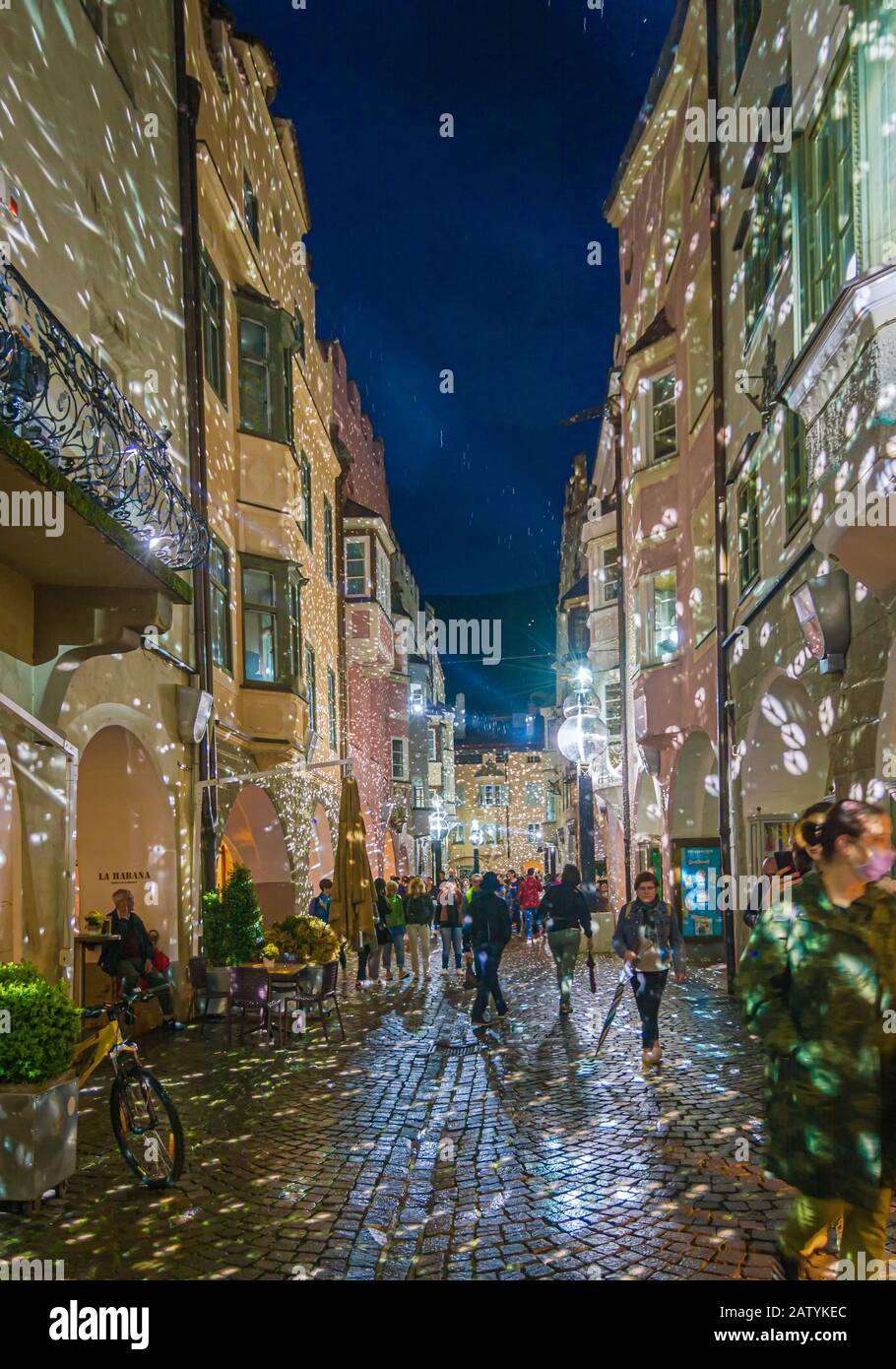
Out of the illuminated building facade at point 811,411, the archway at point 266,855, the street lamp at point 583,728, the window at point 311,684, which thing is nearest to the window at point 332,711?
the window at point 311,684

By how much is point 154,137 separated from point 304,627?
33.2ft

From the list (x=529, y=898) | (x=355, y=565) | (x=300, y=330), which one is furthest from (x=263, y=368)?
(x=529, y=898)

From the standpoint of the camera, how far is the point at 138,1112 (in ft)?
22.4

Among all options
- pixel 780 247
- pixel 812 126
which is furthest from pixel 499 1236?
pixel 780 247

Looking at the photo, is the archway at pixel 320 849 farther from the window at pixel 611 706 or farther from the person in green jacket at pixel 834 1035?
the person in green jacket at pixel 834 1035

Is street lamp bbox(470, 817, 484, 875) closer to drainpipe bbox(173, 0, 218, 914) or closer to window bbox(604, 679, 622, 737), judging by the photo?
window bbox(604, 679, 622, 737)

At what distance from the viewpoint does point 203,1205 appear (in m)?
6.19

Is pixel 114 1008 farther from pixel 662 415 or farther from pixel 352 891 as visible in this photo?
pixel 662 415

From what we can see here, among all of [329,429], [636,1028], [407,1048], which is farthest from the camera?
[329,429]

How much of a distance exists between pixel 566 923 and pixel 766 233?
9083mm

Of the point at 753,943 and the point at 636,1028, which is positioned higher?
the point at 753,943

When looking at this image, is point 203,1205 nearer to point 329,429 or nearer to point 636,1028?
point 636,1028

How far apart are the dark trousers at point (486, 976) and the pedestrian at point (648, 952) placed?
267 centimetres

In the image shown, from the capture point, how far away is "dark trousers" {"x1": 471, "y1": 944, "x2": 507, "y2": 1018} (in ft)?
40.6
